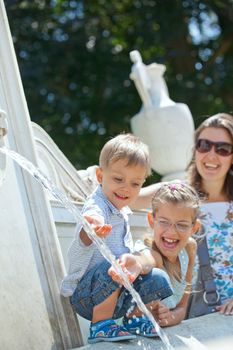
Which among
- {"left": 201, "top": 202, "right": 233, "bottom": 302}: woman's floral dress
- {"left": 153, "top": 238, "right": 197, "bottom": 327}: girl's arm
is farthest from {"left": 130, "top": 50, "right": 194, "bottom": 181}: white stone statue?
{"left": 153, "top": 238, "right": 197, "bottom": 327}: girl's arm

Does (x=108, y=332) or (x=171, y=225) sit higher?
(x=171, y=225)

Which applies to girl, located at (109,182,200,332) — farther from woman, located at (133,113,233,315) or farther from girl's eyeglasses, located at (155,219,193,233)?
woman, located at (133,113,233,315)

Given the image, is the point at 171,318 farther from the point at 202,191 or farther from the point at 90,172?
→ the point at 90,172

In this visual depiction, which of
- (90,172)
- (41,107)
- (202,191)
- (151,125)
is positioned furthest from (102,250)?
(41,107)

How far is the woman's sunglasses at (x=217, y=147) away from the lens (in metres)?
4.01

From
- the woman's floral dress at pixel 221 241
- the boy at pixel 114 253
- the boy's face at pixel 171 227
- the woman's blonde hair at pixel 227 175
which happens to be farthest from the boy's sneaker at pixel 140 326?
the woman's blonde hair at pixel 227 175

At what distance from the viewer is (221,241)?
3.88m

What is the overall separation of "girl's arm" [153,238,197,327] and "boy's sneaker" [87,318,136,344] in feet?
0.71

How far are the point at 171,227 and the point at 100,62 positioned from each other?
919 cm

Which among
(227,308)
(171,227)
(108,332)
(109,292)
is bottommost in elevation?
(227,308)

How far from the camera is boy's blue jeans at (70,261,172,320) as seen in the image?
3.05m

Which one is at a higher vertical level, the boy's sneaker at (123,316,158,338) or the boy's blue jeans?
the boy's blue jeans

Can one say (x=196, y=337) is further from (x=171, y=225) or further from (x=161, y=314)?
(x=171, y=225)

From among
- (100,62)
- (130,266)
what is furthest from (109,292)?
(100,62)
